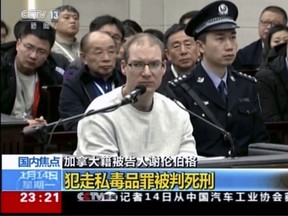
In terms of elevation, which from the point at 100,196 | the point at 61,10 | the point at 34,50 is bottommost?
the point at 100,196

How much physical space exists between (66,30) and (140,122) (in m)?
0.58

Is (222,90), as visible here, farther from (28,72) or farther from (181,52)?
(181,52)

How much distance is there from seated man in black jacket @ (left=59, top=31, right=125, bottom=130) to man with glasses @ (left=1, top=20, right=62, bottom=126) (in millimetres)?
262

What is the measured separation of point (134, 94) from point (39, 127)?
32cm

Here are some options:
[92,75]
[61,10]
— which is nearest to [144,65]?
[61,10]

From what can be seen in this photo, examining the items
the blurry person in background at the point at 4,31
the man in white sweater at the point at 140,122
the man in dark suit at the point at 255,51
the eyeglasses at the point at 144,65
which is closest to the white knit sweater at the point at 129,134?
the man in white sweater at the point at 140,122

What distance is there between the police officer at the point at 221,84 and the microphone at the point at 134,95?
16.4 inches

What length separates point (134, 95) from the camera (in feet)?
8.01

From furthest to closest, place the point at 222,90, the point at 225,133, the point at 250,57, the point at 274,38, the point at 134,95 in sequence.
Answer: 1. the point at 274,38
2. the point at 250,57
3. the point at 222,90
4. the point at 225,133
5. the point at 134,95

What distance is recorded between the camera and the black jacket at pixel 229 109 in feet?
9.43

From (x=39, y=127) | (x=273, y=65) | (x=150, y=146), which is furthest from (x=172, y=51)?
(x=39, y=127)

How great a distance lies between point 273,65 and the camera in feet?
11.8

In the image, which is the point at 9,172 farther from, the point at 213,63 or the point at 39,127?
the point at 213,63

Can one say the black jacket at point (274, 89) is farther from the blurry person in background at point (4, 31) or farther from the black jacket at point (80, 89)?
the blurry person in background at point (4, 31)
